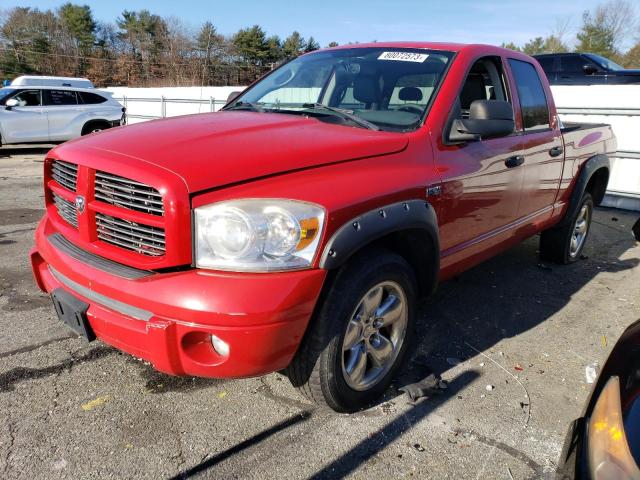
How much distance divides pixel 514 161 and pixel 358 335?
1.86 metres

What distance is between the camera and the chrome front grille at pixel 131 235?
211cm

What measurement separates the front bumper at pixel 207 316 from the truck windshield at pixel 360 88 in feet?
4.25

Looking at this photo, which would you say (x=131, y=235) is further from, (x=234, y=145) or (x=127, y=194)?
(x=234, y=145)

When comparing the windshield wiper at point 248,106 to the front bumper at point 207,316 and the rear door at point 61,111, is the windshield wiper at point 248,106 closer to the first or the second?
the front bumper at point 207,316

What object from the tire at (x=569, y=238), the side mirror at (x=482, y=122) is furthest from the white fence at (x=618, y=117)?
the side mirror at (x=482, y=122)

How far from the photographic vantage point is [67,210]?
8.68ft

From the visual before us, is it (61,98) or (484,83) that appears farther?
(61,98)

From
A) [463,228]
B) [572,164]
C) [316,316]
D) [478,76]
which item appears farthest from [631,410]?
[572,164]

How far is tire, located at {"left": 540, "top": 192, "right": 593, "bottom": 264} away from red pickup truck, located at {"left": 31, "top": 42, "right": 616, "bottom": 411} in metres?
1.72

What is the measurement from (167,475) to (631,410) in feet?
5.89

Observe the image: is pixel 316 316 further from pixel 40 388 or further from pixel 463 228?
pixel 40 388

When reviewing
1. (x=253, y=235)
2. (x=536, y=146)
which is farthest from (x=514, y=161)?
(x=253, y=235)

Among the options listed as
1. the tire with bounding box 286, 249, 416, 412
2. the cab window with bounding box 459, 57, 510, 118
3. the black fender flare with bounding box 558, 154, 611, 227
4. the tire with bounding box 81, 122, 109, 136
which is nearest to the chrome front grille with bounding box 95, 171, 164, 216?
the tire with bounding box 286, 249, 416, 412

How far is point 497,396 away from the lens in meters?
2.86
